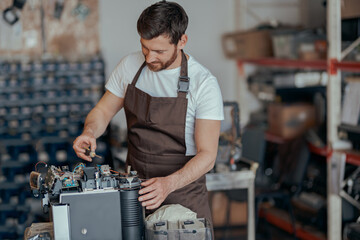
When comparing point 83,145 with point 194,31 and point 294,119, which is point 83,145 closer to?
point 294,119

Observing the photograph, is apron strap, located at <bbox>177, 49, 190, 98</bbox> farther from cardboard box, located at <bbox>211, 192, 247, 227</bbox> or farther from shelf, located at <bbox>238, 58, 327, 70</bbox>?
shelf, located at <bbox>238, 58, 327, 70</bbox>

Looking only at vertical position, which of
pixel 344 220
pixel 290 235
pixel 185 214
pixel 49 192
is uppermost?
pixel 49 192

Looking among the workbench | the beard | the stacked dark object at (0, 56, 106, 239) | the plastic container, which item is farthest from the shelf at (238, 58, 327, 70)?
the plastic container

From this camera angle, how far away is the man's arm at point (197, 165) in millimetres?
1921

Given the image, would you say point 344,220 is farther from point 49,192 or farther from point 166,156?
point 49,192

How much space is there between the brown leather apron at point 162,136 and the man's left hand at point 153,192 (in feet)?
1.47

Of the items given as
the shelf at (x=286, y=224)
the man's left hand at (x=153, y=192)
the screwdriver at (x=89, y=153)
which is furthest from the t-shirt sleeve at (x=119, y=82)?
the shelf at (x=286, y=224)

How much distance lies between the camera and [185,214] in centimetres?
188

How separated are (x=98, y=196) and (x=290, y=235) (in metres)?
3.57

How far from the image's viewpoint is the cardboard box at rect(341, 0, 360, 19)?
3827mm

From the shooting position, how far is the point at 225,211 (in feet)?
12.4

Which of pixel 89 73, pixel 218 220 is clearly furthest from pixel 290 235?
pixel 89 73

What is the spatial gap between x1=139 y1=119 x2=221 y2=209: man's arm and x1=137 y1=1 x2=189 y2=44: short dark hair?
1.31 ft

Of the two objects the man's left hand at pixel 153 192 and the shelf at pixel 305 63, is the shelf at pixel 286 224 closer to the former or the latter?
the shelf at pixel 305 63
